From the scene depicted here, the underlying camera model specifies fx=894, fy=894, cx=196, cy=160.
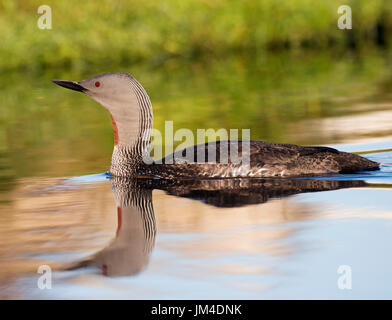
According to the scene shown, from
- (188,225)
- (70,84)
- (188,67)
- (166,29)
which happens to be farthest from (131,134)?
(166,29)

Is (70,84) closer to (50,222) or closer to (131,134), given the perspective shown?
(131,134)

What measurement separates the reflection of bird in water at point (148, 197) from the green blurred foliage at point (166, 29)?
12.6 metres

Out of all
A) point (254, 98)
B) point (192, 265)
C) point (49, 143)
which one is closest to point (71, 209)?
point (192, 265)

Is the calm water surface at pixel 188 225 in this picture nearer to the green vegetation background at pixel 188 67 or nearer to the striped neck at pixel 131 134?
the green vegetation background at pixel 188 67

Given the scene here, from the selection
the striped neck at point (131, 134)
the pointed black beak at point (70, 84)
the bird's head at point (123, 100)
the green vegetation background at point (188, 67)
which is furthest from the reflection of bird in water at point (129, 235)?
the green vegetation background at point (188, 67)

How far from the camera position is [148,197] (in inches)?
314

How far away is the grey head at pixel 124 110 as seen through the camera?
28.0ft

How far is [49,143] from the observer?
11328mm

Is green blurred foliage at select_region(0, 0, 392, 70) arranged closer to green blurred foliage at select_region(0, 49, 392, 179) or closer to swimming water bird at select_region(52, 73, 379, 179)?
green blurred foliage at select_region(0, 49, 392, 179)

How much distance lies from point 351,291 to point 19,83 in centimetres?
1397

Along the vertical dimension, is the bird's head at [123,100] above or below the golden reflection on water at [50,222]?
above

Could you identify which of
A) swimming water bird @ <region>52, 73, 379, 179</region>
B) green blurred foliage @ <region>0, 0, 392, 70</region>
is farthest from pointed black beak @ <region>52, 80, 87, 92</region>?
green blurred foliage @ <region>0, 0, 392, 70</region>
